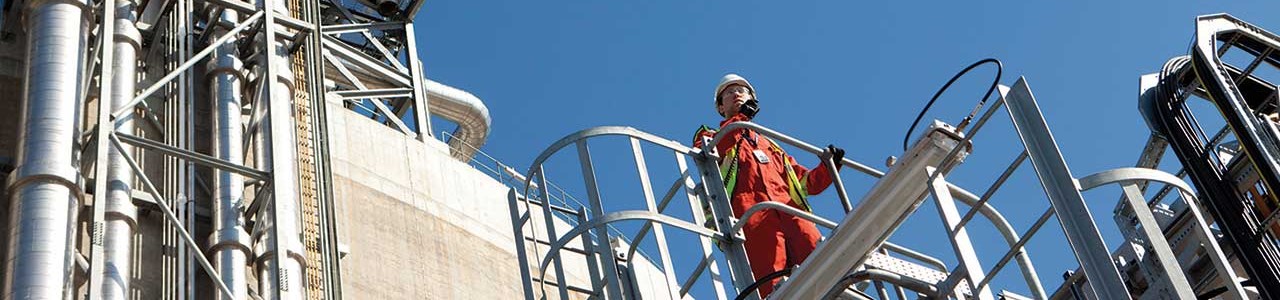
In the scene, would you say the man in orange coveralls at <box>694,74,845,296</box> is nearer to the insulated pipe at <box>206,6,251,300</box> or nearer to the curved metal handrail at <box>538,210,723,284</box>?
the curved metal handrail at <box>538,210,723,284</box>

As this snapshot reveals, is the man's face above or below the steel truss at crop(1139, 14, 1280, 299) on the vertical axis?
above

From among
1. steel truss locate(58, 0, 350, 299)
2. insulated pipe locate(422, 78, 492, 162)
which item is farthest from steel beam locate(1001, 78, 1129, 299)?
insulated pipe locate(422, 78, 492, 162)

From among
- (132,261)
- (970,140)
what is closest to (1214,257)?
(970,140)

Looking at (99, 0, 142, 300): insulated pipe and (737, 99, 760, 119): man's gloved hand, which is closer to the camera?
(99, 0, 142, 300): insulated pipe

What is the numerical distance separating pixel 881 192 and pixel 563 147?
2.51 m

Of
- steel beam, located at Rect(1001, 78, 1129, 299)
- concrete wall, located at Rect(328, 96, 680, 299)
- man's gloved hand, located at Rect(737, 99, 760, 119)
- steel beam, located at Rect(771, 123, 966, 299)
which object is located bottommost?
steel beam, located at Rect(1001, 78, 1129, 299)

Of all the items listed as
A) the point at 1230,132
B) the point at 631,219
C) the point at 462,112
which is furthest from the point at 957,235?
the point at 462,112

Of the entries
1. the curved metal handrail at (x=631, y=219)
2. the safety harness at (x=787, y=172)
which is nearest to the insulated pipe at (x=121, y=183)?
the curved metal handrail at (x=631, y=219)

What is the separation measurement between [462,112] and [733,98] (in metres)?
14.2

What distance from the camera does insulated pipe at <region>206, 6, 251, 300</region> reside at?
12.4m

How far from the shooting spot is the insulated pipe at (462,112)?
85.9ft

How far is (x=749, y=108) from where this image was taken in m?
12.9

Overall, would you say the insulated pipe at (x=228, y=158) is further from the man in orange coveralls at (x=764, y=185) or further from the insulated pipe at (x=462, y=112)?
the insulated pipe at (x=462, y=112)

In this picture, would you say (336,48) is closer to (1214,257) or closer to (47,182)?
(47,182)
